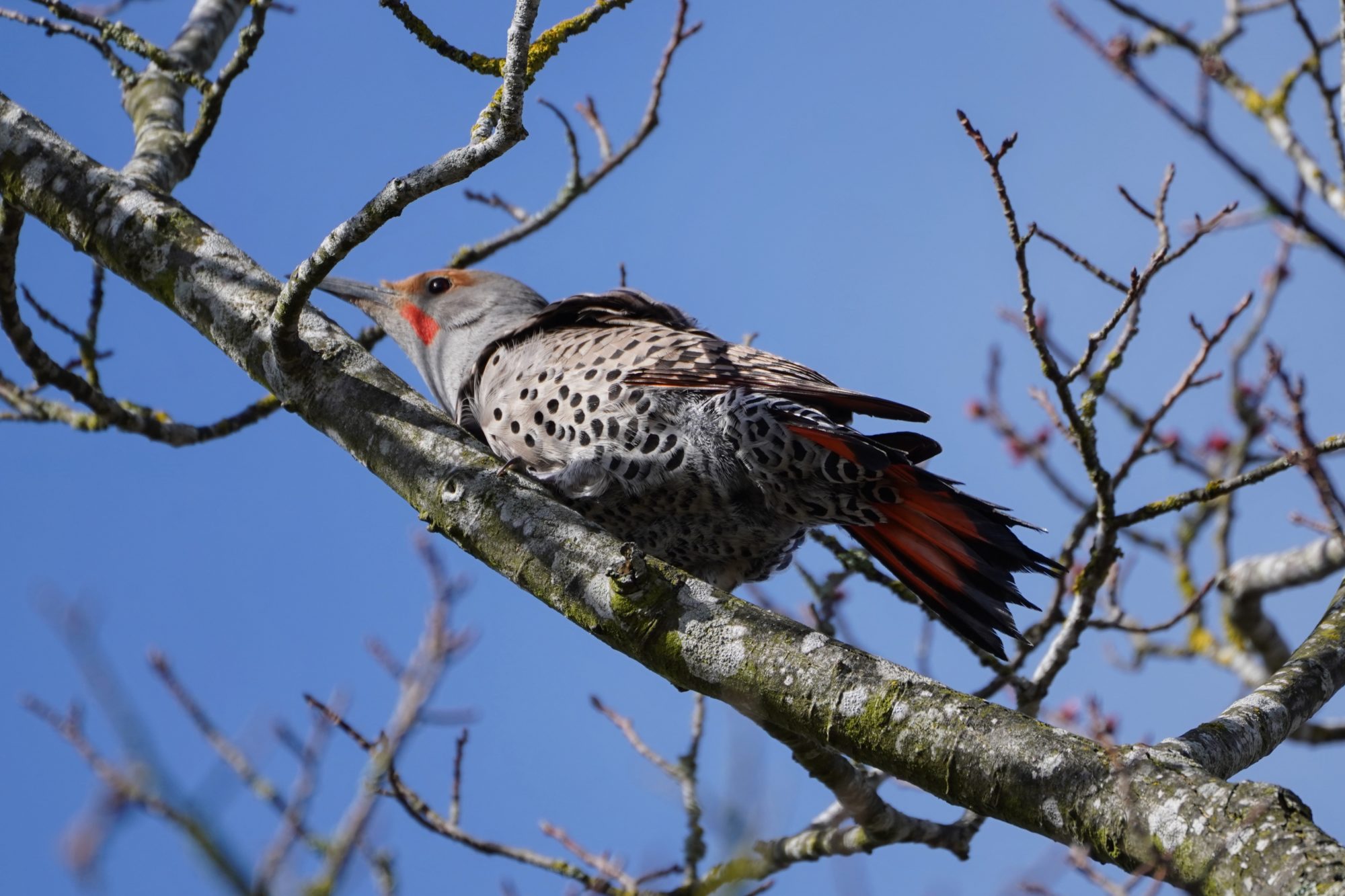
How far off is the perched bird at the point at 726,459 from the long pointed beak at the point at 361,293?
121 centimetres

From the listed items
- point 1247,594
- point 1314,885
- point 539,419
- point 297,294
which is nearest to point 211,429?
point 539,419

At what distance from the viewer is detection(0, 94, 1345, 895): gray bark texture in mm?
2074

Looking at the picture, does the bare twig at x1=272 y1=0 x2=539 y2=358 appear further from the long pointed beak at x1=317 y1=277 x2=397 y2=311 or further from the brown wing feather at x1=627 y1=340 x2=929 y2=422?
the long pointed beak at x1=317 y1=277 x2=397 y2=311

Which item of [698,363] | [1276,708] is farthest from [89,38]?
[1276,708]

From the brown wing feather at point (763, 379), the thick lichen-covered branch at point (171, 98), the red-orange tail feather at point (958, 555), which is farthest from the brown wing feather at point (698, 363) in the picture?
the thick lichen-covered branch at point (171, 98)

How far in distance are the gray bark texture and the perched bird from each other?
501 mm

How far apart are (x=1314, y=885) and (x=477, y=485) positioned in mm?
2046

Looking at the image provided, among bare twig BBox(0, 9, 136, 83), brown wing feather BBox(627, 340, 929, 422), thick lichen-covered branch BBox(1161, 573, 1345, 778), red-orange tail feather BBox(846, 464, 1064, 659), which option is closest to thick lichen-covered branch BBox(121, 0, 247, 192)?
bare twig BBox(0, 9, 136, 83)

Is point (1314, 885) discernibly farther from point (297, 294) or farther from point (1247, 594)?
point (1247, 594)

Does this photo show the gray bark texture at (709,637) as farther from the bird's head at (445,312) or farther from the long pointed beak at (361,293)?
the long pointed beak at (361,293)

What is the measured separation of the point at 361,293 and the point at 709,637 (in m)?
3.36

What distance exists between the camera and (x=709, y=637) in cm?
265

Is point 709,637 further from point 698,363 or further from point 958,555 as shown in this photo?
point 698,363

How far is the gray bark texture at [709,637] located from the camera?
207cm
